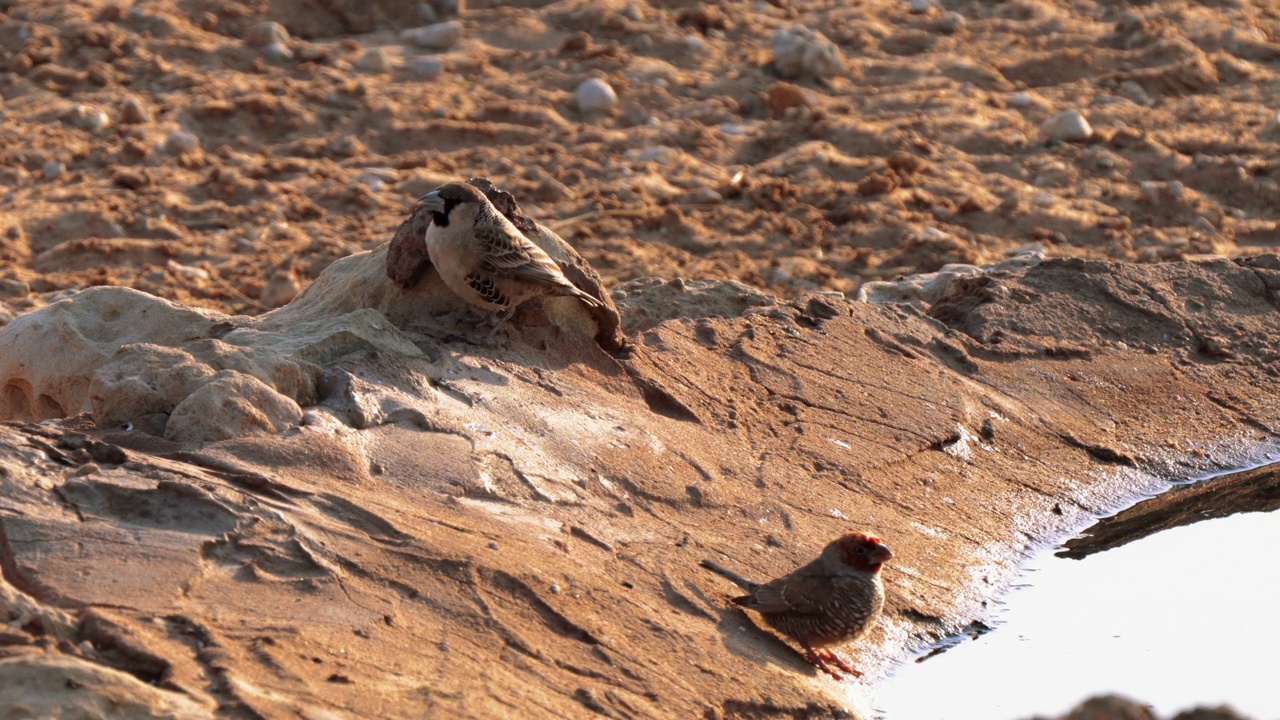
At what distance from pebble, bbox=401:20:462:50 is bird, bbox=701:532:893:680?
6.65 meters

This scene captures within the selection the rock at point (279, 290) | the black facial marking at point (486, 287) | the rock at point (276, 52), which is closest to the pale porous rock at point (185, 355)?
the black facial marking at point (486, 287)

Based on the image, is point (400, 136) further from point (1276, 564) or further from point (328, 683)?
point (328, 683)

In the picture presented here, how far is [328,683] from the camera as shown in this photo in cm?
391

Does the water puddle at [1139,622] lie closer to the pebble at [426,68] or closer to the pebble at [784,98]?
the pebble at [784,98]

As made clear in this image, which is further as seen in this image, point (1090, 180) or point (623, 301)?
point (1090, 180)

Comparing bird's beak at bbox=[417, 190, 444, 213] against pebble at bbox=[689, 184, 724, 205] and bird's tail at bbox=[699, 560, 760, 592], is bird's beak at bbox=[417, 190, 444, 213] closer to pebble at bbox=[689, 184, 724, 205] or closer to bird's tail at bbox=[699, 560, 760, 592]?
bird's tail at bbox=[699, 560, 760, 592]

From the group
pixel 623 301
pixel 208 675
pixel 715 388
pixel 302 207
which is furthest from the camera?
pixel 302 207

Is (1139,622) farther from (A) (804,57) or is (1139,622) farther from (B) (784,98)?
(A) (804,57)

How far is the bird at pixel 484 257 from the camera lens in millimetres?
5801

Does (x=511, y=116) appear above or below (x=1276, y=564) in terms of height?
above

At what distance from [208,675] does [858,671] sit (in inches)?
84.6

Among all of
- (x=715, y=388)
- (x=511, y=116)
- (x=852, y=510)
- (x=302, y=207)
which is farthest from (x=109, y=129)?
(x=852, y=510)

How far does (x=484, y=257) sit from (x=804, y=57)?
232 inches

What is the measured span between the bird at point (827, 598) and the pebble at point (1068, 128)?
6.39 m
